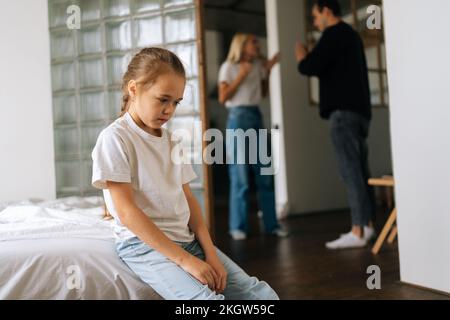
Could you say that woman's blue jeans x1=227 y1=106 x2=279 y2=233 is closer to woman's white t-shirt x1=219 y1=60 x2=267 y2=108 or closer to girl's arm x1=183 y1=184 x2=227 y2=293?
woman's white t-shirt x1=219 y1=60 x2=267 y2=108

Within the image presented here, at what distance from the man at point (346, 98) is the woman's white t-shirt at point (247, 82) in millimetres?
365

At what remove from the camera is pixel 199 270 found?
2.84ft

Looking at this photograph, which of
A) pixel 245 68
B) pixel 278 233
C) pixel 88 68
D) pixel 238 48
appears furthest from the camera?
pixel 278 233

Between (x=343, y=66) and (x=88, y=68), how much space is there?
1427 millimetres

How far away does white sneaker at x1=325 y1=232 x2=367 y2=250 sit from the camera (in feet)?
7.16

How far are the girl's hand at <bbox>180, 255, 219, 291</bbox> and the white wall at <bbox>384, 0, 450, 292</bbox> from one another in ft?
2.90

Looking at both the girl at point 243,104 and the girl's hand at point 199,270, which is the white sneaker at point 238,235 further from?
the girl's hand at point 199,270

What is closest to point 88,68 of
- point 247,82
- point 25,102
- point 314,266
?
point 25,102

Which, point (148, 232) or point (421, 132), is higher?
point (421, 132)

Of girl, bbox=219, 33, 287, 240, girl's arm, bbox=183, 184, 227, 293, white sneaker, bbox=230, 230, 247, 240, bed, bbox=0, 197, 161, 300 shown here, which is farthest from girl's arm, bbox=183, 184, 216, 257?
white sneaker, bbox=230, 230, 247, 240

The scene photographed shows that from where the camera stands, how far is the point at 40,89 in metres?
1.00

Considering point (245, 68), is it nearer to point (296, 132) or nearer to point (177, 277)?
point (177, 277)
